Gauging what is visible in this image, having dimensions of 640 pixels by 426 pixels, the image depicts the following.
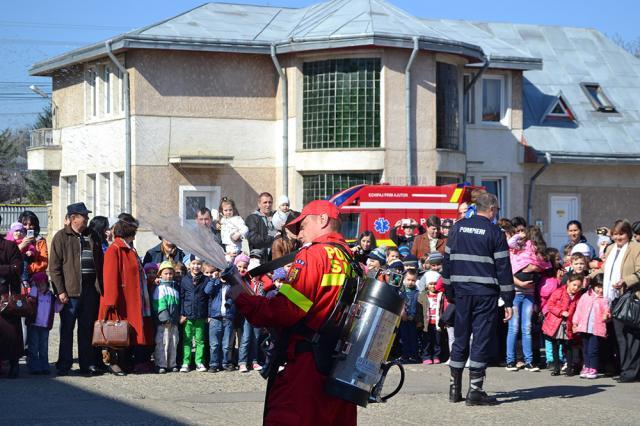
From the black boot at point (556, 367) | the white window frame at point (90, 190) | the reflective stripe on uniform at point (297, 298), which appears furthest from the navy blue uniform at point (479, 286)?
the white window frame at point (90, 190)

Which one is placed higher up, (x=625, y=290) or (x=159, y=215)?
(x=159, y=215)

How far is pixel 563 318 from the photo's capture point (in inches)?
538

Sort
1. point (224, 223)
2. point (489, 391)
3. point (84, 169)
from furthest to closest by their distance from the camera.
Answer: point (84, 169)
point (224, 223)
point (489, 391)

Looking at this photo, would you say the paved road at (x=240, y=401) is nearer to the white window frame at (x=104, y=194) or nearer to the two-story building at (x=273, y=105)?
the two-story building at (x=273, y=105)

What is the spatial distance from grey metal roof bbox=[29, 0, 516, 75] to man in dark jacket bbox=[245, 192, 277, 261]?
11701 millimetres

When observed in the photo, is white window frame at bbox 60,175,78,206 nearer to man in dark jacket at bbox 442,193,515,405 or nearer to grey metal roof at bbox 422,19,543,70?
grey metal roof at bbox 422,19,543,70

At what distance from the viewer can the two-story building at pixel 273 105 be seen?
27.8 metres

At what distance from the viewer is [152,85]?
91.0ft

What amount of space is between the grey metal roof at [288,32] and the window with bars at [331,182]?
3279mm

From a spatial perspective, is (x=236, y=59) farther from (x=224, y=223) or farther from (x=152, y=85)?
(x=224, y=223)

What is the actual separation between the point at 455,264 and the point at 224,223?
187 inches

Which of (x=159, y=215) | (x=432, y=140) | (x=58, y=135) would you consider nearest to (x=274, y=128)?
(x=432, y=140)

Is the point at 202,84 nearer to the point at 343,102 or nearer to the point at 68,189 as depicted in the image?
the point at 343,102

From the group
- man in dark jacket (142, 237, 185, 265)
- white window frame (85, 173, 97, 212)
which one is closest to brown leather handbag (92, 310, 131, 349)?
man in dark jacket (142, 237, 185, 265)
